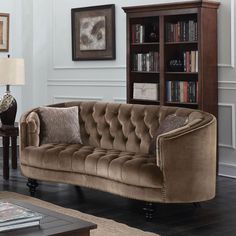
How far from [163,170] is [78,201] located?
1044 millimetres

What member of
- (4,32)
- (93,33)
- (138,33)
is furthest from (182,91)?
(4,32)

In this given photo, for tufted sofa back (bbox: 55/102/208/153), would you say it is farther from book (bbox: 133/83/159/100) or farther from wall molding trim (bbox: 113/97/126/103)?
wall molding trim (bbox: 113/97/126/103)

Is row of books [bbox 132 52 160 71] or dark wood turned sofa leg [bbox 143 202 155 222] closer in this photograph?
dark wood turned sofa leg [bbox 143 202 155 222]

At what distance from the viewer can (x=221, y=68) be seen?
19.8ft

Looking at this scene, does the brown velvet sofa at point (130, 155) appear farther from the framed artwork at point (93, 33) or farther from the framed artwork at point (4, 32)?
the framed artwork at point (4, 32)

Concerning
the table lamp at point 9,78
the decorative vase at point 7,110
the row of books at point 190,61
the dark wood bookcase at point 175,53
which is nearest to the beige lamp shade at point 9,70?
the table lamp at point 9,78

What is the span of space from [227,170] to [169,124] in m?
1.62

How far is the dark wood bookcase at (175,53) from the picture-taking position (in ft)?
19.2

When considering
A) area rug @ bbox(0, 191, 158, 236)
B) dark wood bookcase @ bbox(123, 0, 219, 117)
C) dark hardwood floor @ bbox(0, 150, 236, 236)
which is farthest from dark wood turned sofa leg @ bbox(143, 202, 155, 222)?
dark wood bookcase @ bbox(123, 0, 219, 117)

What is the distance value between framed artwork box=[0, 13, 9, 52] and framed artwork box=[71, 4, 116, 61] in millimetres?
1007

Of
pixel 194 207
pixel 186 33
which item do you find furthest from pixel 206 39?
pixel 194 207

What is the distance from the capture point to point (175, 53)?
629 centimetres

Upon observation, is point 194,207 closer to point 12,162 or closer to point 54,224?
point 54,224

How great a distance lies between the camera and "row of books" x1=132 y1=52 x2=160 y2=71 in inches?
250
